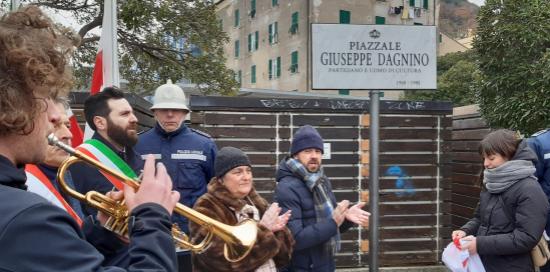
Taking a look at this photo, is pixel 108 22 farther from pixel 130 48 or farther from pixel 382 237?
pixel 130 48

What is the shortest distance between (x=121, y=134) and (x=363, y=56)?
2399mm

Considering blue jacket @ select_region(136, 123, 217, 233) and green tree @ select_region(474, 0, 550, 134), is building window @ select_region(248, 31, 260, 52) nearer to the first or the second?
green tree @ select_region(474, 0, 550, 134)

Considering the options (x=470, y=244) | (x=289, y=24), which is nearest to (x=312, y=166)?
(x=470, y=244)

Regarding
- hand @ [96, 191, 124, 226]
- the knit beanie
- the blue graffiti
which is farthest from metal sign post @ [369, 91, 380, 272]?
hand @ [96, 191, 124, 226]

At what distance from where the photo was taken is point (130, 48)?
38.9ft

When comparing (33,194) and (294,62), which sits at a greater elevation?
(294,62)

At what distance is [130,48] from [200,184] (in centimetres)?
794

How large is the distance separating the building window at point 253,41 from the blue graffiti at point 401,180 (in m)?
35.5

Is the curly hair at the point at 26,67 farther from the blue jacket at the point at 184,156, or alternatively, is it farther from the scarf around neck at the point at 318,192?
the blue jacket at the point at 184,156

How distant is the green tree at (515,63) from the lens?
20.5 ft

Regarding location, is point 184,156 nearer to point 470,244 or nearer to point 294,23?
point 470,244

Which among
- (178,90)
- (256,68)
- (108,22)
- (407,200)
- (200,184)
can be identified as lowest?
(407,200)

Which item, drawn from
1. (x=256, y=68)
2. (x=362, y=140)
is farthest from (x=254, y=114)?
(x=256, y=68)

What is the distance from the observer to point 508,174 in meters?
3.89
